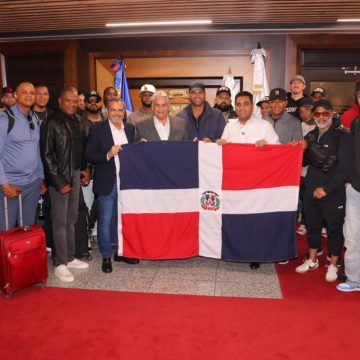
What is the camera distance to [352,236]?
321cm

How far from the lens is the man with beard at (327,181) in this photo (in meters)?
3.26

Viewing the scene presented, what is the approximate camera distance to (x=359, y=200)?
3.13 m

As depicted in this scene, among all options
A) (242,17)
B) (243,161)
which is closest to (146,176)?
(243,161)

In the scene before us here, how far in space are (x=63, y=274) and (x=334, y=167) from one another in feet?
8.03

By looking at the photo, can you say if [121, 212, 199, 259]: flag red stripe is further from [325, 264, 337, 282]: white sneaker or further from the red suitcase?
[325, 264, 337, 282]: white sneaker

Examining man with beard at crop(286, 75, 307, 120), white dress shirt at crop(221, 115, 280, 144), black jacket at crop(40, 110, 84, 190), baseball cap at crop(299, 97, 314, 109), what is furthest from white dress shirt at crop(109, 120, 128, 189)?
→ man with beard at crop(286, 75, 307, 120)

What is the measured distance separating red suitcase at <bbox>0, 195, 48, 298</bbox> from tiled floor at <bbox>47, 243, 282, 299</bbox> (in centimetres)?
27

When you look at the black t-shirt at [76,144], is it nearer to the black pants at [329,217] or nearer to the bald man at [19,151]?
the bald man at [19,151]

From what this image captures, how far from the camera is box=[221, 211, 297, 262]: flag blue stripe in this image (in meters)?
3.61

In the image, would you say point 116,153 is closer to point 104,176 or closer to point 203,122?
point 104,176

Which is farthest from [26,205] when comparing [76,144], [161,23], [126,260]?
[161,23]

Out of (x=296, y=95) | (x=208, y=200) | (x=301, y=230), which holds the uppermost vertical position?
(x=296, y=95)

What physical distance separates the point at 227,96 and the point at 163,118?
126cm

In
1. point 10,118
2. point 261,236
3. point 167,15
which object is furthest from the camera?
point 167,15
